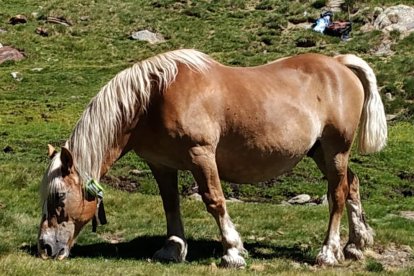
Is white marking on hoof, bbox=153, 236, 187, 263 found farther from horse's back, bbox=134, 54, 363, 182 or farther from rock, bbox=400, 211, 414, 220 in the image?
rock, bbox=400, 211, 414, 220

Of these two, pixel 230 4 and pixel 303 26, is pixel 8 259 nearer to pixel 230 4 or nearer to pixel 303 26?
pixel 303 26

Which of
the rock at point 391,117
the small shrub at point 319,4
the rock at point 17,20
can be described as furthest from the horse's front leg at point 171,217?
the rock at point 17,20

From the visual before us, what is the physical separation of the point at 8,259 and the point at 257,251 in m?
3.79

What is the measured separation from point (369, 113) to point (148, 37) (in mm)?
32853

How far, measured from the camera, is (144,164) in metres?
18.7

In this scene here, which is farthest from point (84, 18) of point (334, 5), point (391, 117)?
point (391, 117)

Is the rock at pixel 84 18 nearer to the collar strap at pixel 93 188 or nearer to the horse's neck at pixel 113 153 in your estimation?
the horse's neck at pixel 113 153

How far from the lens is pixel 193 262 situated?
9336 mm

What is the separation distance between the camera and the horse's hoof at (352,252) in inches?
395

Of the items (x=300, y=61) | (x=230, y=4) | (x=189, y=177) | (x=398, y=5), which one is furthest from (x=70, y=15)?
(x=300, y=61)

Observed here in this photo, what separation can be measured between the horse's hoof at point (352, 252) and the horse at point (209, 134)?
18mm

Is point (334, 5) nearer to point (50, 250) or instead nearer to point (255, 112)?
point (255, 112)

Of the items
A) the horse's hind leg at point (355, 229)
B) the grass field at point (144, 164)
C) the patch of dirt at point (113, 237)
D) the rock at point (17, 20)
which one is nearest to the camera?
the grass field at point (144, 164)

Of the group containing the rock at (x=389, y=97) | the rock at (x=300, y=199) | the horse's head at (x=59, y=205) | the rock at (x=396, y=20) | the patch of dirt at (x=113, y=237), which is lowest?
the rock at (x=396, y=20)
